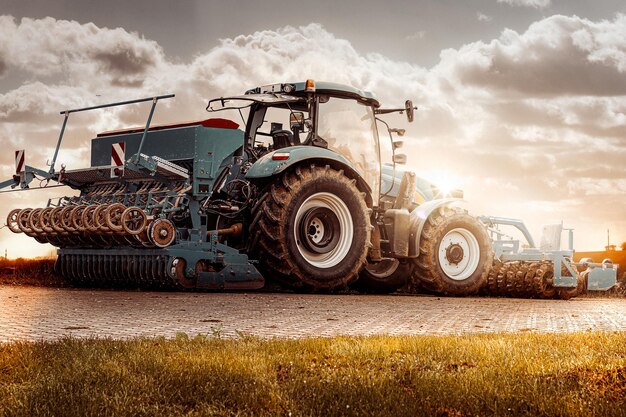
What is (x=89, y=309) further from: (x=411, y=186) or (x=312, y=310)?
(x=411, y=186)

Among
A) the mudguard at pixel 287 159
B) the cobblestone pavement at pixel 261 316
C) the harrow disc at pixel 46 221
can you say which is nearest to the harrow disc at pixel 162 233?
the cobblestone pavement at pixel 261 316

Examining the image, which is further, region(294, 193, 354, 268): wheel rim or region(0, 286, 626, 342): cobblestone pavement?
region(294, 193, 354, 268): wheel rim

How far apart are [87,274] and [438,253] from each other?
18.8ft

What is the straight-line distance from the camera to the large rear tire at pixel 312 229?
1141cm

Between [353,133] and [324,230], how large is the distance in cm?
178

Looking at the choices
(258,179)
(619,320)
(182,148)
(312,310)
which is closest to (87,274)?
(182,148)

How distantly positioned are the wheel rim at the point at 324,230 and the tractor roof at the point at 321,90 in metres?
1.79

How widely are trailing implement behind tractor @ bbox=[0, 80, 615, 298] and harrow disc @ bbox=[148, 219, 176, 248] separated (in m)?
0.01

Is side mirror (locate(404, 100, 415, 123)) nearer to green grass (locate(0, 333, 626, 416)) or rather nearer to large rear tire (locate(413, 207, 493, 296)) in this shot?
large rear tire (locate(413, 207, 493, 296))

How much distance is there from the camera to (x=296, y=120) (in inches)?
500

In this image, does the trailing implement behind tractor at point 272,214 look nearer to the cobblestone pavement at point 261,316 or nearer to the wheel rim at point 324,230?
the wheel rim at point 324,230

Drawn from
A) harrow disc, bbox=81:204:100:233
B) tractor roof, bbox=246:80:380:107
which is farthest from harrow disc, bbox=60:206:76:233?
tractor roof, bbox=246:80:380:107

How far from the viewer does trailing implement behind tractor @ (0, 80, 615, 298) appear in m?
11.5

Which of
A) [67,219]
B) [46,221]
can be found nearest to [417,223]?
[67,219]
